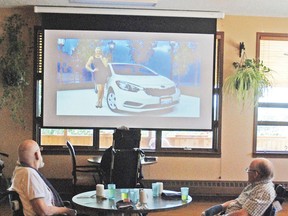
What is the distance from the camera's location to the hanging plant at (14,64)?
20.8ft

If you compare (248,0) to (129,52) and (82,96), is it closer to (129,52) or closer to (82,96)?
(129,52)

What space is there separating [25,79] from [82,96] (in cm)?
85

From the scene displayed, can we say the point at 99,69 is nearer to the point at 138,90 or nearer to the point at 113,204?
the point at 138,90

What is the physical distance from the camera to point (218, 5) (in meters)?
6.06

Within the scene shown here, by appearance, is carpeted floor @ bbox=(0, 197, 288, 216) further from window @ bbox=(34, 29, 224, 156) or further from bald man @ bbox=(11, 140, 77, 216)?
bald man @ bbox=(11, 140, 77, 216)

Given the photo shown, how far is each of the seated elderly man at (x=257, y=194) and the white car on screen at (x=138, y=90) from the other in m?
3.05

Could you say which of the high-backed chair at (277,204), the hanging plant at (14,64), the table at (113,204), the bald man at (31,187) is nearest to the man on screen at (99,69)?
the hanging plant at (14,64)

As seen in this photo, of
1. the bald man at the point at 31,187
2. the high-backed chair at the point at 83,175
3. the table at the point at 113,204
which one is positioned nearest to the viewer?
the bald man at the point at 31,187

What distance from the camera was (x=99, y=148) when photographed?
6637mm

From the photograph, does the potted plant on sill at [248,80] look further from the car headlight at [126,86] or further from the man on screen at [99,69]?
the man on screen at [99,69]

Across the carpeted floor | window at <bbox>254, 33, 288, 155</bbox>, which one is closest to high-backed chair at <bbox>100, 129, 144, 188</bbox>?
the carpeted floor

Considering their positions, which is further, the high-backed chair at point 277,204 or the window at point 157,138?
the window at point 157,138

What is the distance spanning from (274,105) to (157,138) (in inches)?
72.6

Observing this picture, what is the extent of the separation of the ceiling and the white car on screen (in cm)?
94
